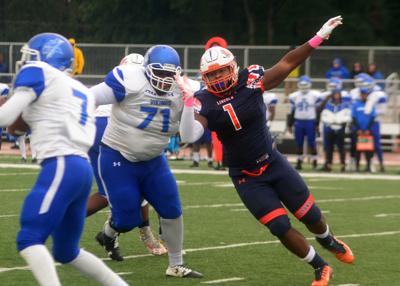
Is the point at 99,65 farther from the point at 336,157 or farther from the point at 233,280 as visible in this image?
the point at 233,280

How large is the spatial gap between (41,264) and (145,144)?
6.82 feet

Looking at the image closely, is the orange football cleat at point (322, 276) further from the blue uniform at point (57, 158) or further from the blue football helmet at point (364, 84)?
the blue football helmet at point (364, 84)

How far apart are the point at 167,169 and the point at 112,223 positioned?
65cm

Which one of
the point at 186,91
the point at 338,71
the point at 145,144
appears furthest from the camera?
the point at 338,71

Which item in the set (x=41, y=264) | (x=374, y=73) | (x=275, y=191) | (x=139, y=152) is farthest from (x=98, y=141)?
(x=374, y=73)

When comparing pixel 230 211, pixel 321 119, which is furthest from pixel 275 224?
pixel 321 119

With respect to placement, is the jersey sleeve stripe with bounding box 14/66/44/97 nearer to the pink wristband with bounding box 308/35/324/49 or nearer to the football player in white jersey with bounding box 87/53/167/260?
the pink wristband with bounding box 308/35/324/49

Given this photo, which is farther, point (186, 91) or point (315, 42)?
point (315, 42)

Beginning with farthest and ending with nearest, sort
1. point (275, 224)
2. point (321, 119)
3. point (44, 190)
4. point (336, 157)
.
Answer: point (336, 157), point (321, 119), point (275, 224), point (44, 190)

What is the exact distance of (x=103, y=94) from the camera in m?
7.29

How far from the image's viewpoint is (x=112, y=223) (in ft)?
26.2

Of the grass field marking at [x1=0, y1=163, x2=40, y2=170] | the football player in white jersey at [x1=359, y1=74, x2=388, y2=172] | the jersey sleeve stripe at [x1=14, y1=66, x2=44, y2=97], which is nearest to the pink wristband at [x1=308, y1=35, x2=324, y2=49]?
the jersey sleeve stripe at [x1=14, y1=66, x2=44, y2=97]

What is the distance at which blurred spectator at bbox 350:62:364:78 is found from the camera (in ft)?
74.9

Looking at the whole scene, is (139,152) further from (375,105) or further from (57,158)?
(375,105)
